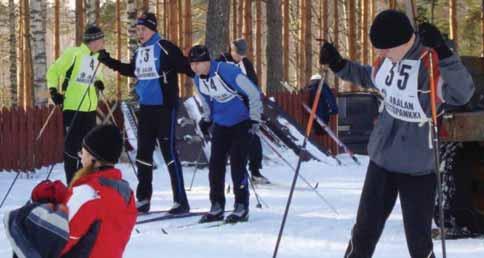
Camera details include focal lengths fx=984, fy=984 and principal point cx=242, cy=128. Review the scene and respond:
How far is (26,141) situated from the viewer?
15508 mm

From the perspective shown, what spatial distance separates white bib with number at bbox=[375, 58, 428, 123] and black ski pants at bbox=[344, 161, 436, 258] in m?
0.33

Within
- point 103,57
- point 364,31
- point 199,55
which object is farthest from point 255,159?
point 364,31

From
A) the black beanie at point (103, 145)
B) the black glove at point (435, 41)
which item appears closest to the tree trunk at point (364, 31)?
the black glove at point (435, 41)

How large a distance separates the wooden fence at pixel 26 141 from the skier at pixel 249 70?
12.9 feet

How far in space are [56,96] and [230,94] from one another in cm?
223

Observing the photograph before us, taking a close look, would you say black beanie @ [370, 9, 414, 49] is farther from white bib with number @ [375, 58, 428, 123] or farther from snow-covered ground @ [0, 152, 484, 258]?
snow-covered ground @ [0, 152, 484, 258]

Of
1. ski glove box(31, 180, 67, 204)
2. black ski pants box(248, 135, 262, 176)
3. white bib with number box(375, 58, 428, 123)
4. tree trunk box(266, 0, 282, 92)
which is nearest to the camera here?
ski glove box(31, 180, 67, 204)

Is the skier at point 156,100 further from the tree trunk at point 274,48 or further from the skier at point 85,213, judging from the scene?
the tree trunk at point 274,48

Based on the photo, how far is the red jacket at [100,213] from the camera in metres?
4.07

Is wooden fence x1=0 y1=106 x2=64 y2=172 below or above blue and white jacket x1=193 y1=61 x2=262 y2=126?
below

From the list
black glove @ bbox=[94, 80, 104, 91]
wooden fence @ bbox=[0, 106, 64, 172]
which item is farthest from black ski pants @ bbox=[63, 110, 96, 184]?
wooden fence @ bbox=[0, 106, 64, 172]

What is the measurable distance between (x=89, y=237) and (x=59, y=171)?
11455 mm

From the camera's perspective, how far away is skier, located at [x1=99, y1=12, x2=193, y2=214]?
31.0 feet

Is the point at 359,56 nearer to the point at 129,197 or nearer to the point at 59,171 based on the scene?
the point at 59,171
